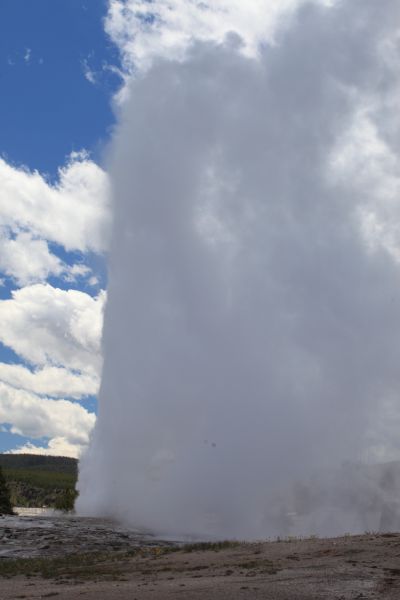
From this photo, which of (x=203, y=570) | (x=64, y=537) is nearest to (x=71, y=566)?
(x=203, y=570)

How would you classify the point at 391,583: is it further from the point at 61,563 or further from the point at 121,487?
the point at 121,487

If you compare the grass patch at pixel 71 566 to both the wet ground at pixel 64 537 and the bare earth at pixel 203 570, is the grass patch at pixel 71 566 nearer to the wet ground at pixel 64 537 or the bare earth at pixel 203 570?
the bare earth at pixel 203 570

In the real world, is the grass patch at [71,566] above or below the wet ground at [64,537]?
below

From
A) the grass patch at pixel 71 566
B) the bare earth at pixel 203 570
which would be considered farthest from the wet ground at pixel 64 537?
the grass patch at pixel 71 566

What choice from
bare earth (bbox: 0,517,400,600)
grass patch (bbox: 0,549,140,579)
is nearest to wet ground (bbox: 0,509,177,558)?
bare earth (bbox: 0,517,400,600)

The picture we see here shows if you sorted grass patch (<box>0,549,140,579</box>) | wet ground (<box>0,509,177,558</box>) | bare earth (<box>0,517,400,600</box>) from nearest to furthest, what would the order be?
bare earth (<box>0,517,400,600</box>)
grass patch (<box>0,549,140,579</box>)
wet ground (<box>0,509,177,558</box>)

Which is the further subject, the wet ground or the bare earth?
the wet ground

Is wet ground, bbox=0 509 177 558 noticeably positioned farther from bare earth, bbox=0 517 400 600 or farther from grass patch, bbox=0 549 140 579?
grass patch, bbox=0 549 140 579

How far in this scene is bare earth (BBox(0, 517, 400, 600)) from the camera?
1207 centimetres

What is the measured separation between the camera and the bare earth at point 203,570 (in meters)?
12.1

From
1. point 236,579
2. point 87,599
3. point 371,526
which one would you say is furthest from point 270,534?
point 87,599

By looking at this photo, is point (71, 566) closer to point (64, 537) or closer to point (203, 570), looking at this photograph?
point (203, 570)

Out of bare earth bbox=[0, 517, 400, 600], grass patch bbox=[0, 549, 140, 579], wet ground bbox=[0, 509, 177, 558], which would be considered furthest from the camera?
wet ground bbox=[0, 509, 177, 558]

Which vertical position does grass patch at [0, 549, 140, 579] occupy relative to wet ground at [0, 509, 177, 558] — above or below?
below
